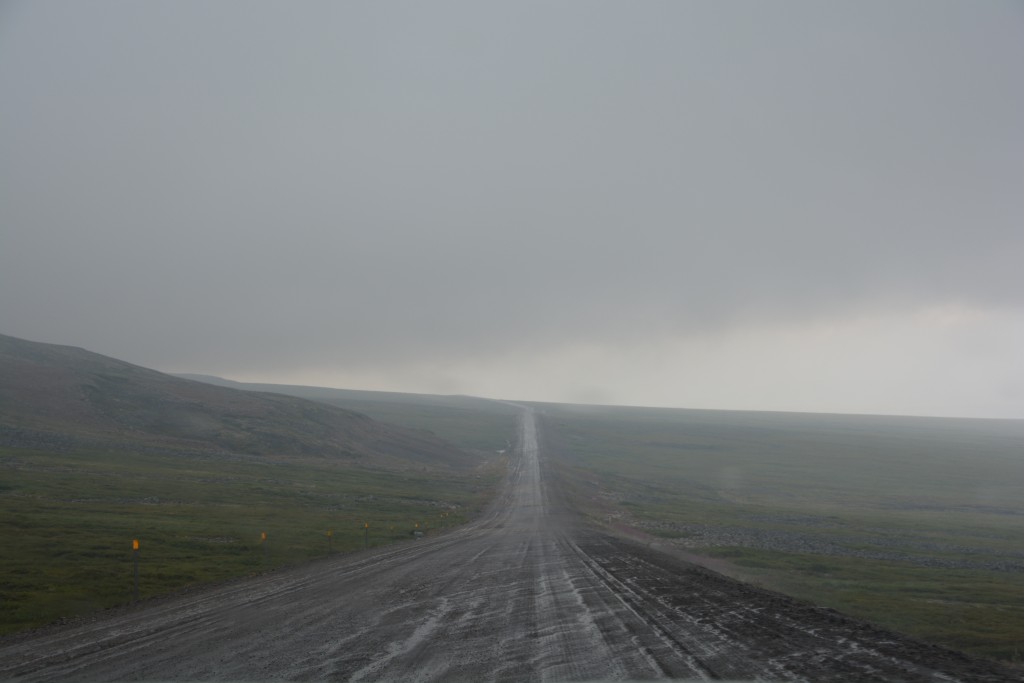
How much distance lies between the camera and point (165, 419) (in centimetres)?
9900

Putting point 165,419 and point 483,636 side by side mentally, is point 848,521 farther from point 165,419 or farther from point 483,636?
point 165,419

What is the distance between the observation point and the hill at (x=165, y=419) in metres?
82.1

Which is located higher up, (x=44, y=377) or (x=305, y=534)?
(x=44, y=377)

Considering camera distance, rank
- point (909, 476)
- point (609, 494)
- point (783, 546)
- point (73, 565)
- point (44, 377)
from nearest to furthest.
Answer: point (73, 565), point (783, 546), point (609, 494), point (44, 377), point (909, 476)

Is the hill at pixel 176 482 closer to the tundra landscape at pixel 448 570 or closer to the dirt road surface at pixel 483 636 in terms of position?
the tundra landscape at pixel 448 570

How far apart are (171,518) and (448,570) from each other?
23.0m

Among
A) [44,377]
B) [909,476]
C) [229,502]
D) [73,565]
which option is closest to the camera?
[73,565]

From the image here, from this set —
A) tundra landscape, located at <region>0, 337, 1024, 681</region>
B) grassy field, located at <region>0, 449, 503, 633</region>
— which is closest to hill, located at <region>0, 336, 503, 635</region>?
grassy field, located at <region>0, 449, 503, 633</region>

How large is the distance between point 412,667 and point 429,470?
8460cm

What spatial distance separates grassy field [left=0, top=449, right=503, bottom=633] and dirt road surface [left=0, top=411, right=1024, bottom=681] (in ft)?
13.1

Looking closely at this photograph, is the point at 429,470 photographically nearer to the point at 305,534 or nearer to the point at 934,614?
the point at 305,534

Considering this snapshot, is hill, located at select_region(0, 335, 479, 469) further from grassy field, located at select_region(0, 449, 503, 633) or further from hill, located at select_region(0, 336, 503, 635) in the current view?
grassy field, located at select_region(0, 449, 503, 633)

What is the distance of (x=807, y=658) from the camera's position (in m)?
13.3

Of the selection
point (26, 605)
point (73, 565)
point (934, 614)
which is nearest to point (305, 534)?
point (73, 565)
